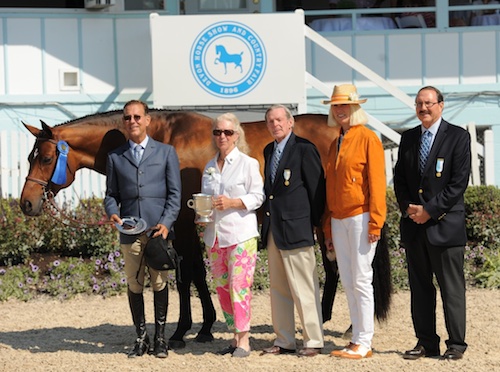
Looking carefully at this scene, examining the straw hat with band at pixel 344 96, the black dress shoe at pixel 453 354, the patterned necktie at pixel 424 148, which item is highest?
the straw hat with band at pixel 344 96

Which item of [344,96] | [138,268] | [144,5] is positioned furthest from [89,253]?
[344,96]

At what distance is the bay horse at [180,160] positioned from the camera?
823 cm

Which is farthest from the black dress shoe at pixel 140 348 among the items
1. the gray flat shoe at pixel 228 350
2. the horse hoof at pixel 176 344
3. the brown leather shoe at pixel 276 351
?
the brown leather shoe at pixel 276 351

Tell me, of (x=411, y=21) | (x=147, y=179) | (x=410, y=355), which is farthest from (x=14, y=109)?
(x=410, y=355)

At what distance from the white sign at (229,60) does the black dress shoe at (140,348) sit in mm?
6055

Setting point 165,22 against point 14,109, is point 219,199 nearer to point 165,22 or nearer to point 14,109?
point 165,22

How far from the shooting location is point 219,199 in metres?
7.46

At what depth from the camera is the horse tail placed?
820cm

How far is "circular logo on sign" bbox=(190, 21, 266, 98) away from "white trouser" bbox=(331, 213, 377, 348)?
6.27m

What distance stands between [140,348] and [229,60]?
21.1ft

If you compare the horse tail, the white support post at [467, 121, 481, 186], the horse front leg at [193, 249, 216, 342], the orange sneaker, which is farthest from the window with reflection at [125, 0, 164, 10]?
the orange sneaker

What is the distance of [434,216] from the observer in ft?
23.3

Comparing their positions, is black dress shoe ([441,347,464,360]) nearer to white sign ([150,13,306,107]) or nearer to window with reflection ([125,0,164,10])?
white sign ([150,13,306,107])

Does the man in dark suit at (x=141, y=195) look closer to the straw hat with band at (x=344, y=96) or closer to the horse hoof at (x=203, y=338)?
the horse hoof at (x=203, y=338)
